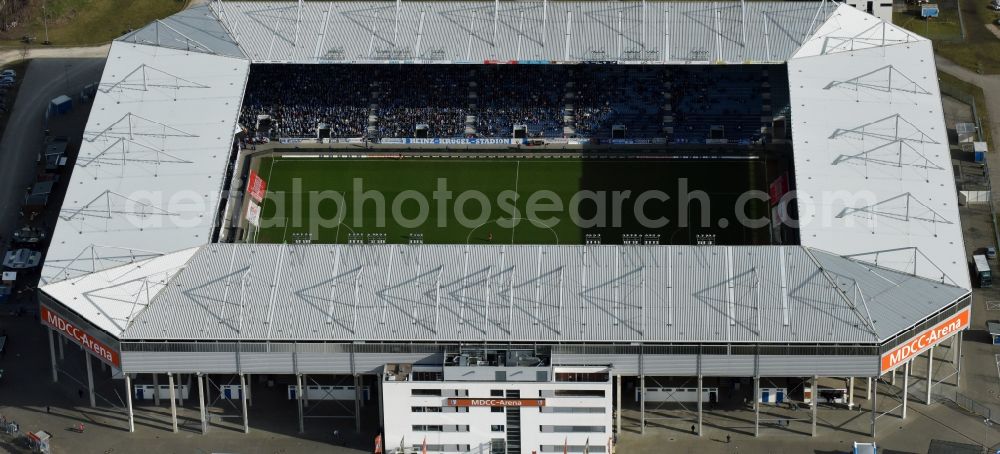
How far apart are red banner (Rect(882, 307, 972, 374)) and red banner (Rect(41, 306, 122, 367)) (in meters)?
66.6

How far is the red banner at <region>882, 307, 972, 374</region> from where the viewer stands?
185625 mm

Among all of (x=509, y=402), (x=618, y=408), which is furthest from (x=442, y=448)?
(x=618, y=408)

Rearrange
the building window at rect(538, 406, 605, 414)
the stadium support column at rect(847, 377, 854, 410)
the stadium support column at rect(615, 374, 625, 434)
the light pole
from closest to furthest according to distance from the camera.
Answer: the building window at rect(538, 406, 605, 414)
the light pole
the stadium support column at rect(615, 374, 625, 434)
the stadium support column at rect(847, 377, 854, 410)

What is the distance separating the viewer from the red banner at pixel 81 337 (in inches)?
7436

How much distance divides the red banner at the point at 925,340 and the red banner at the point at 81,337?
219 ft

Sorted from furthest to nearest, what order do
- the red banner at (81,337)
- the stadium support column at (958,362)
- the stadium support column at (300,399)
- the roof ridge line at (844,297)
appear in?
the stadium support column at (958,362) → the stadium support column at (300,399) → the red banner at (81,337) → the roof ridge line at (844,297)

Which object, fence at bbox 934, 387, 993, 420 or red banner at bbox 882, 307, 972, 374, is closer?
red banner at bbox 882, 307, 972, 374

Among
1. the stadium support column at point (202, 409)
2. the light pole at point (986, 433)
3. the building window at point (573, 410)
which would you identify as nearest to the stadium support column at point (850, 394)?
the light pole at point (986, 433)

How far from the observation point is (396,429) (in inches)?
7313

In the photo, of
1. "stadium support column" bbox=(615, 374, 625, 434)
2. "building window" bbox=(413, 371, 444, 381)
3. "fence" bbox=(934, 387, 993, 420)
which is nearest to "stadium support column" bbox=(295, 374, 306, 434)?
"building window" bbox=(413, 371, 444, 381)

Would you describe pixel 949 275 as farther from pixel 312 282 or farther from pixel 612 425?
pixel 312 282

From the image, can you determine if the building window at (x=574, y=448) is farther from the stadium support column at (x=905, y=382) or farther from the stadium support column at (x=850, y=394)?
the stadium support column at (x=905, y=382)

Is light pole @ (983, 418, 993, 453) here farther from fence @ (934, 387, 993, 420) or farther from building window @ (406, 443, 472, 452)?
building window @ (406, 443, 472, 452)

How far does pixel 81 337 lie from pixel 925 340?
73997mm
